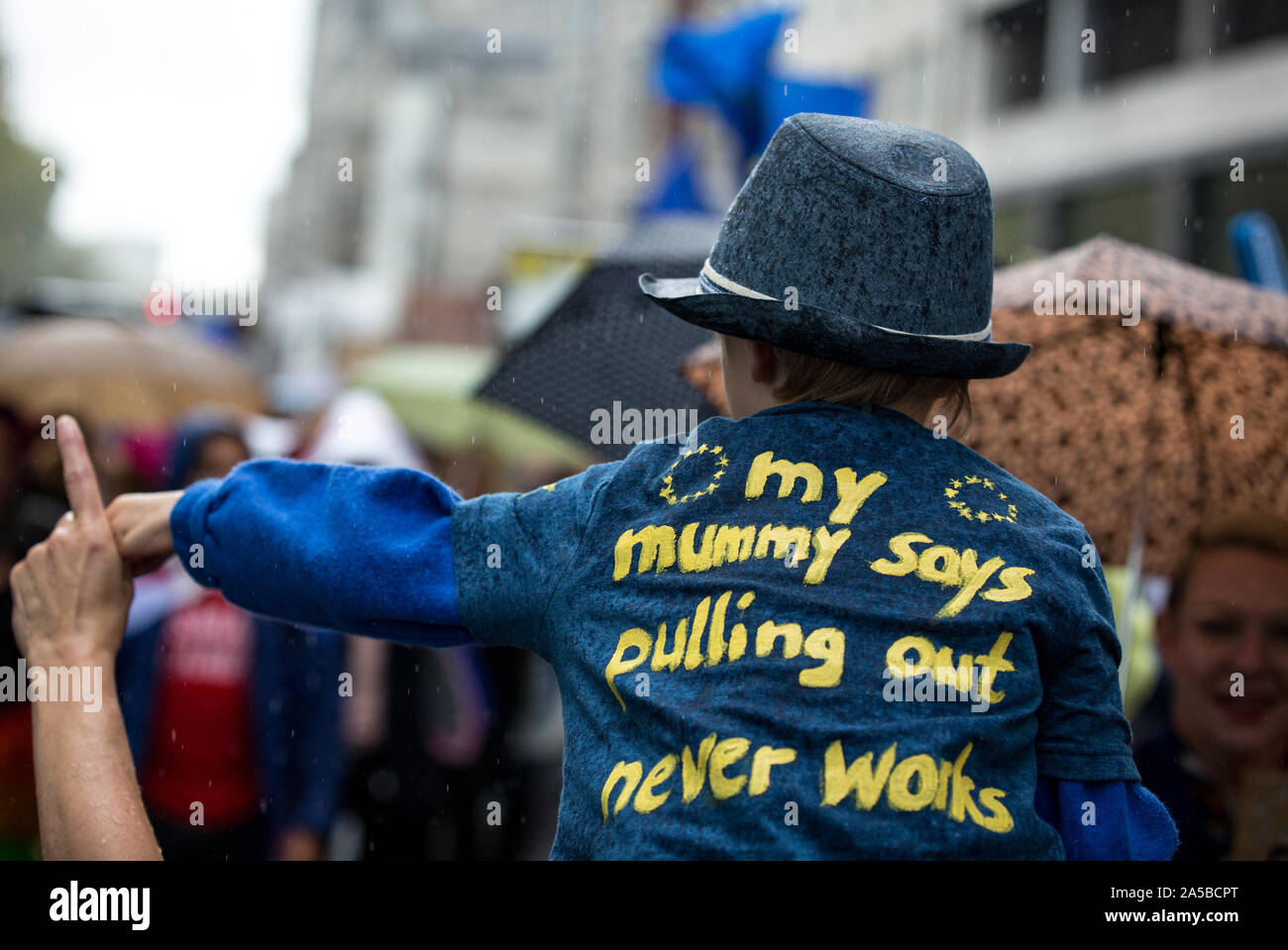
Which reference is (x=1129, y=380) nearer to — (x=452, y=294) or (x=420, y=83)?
(x=452, y=294)

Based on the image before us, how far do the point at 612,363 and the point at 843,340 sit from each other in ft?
6.61

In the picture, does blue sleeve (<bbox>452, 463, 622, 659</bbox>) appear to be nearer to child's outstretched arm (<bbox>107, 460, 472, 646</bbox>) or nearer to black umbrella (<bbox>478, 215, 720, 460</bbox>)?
child's outstretched arm (<bbox>107, 460, 472, 646</bbox>)

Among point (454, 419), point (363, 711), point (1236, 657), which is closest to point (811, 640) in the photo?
point (1236, 657)

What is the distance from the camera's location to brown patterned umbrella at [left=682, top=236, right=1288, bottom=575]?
288 cm

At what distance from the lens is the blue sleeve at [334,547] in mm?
1688

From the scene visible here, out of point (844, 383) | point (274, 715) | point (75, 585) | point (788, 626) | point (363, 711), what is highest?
point (844, 383)

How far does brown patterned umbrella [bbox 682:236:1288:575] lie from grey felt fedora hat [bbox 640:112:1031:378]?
3.91ft

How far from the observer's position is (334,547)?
5.58 feet

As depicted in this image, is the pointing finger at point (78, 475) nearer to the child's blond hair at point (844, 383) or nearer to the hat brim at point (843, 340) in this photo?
the hat brim at point (843, 340)

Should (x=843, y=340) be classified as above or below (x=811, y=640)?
above

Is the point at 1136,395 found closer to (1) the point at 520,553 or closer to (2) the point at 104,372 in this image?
(1) the point at 520,553

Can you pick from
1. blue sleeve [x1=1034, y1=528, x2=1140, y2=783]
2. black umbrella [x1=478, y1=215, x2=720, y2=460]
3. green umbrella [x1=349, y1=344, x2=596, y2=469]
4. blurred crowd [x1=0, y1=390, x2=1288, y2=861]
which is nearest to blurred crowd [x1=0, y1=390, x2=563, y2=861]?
blurred crowd [x1=0, y1=390, x2=1288, y2=861]

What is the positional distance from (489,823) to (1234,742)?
11.9ft
